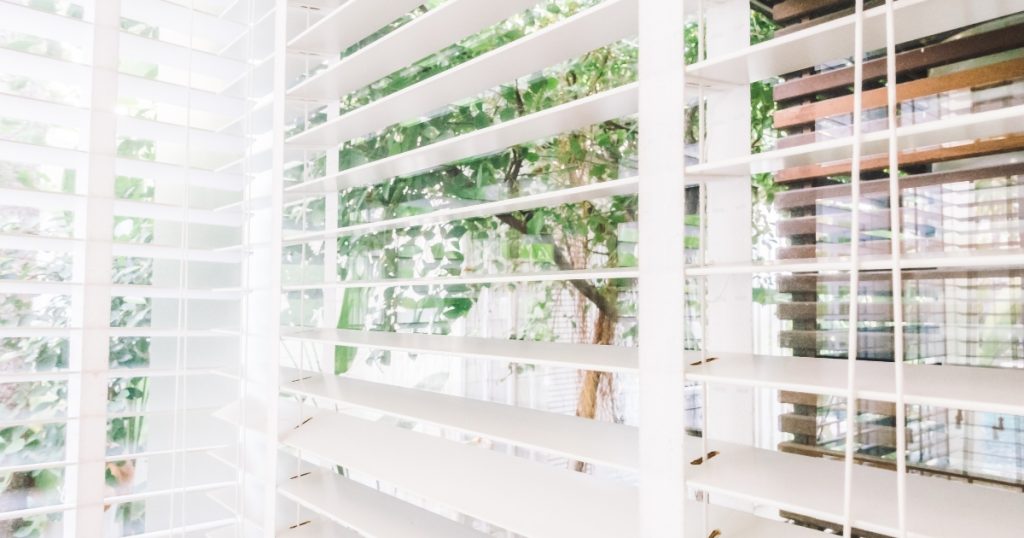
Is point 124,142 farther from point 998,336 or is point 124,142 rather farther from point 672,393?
point 998,336

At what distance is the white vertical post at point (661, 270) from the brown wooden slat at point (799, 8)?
37cm

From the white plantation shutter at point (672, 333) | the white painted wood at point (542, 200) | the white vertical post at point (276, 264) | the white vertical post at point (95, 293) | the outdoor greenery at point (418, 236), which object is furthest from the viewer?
the white vertical post at point (95, 293)

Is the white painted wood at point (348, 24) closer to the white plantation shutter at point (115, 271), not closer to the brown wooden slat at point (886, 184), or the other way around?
the white plantation shutter at point (115, 271)

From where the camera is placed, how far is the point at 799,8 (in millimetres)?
938

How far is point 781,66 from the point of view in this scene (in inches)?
28.2

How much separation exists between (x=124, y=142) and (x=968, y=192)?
1874 millimetres

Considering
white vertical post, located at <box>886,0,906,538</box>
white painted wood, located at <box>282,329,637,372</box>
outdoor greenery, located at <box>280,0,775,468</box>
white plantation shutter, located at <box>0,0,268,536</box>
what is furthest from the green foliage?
white vertical post, located at <box>886,0,906,538</box>

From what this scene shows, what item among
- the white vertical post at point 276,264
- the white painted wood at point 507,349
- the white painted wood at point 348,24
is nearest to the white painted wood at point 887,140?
the white painted wood at point 507,349

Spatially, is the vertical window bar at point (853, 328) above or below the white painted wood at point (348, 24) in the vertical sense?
below

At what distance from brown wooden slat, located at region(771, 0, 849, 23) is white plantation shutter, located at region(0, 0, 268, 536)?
1184 millimetres

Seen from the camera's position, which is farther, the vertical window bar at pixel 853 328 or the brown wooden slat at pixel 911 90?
the brown wooden slat at pixel 911 90

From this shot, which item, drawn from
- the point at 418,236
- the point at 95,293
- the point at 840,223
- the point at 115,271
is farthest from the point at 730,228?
the point at 115,271

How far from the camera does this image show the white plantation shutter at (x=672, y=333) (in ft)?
1.90

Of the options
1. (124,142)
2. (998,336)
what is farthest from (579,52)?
(124,142)
